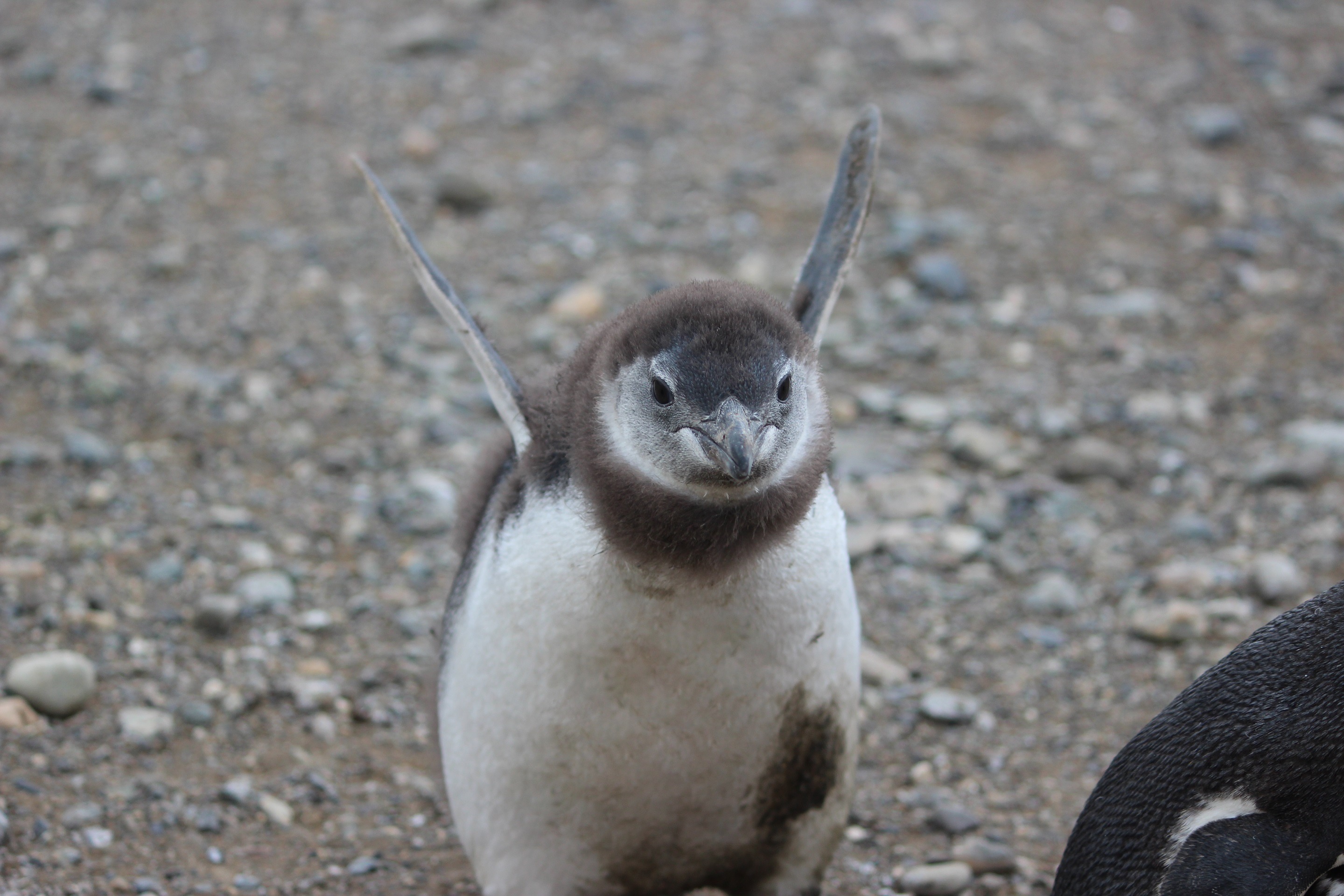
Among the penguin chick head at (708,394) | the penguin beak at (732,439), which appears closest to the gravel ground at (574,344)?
the penguin chick head at (708,394)

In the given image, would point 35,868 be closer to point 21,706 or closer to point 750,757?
point 21,706

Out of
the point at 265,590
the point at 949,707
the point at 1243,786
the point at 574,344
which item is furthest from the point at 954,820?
the point at 574,344

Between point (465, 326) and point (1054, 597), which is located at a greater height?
point (465, 326)

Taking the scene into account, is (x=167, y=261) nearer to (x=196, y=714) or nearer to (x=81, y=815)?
(x=196, y=714)

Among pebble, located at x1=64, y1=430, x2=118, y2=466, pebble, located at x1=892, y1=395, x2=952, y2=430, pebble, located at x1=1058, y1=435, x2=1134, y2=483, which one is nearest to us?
pebble, located at x1=64, y1=430, x2=118, y2=466

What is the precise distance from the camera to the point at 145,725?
356cm

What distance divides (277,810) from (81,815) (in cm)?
43

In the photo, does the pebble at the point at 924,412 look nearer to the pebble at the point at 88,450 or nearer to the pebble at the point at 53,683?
the pebble at the point at 88,450

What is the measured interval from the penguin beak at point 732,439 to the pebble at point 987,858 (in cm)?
133

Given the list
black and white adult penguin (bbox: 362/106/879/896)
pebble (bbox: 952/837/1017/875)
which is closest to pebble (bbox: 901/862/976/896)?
pebble (bbox: 952/837/1017/875)

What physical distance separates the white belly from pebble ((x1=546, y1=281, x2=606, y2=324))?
8.59 ft

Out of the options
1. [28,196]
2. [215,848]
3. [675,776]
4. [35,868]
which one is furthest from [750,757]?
[28,196]

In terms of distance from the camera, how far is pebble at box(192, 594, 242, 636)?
3.96 m

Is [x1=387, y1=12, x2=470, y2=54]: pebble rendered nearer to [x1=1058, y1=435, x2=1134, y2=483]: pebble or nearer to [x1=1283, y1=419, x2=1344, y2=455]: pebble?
[x1=1058, y1=435, x2=1134, y2=483]: pebble
